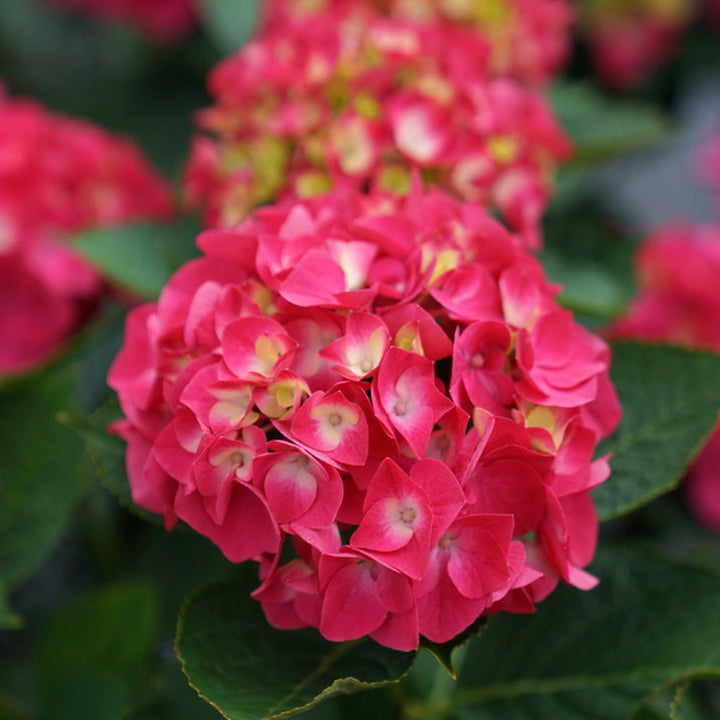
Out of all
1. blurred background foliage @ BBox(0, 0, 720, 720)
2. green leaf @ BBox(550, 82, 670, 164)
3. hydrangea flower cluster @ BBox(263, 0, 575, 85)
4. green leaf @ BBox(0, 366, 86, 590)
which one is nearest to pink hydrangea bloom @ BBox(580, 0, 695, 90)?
blurred background foliage @ BBox(0, 0, 720, 720)

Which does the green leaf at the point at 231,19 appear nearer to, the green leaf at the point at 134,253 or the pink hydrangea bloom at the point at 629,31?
the green leaf at the point at 134,253

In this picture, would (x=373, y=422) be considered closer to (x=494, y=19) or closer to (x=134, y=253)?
(x=134, y=253)

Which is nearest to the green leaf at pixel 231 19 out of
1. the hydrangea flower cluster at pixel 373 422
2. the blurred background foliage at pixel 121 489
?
the blurred background foliage at pixel 121 489

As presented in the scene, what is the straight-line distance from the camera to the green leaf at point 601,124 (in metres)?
1.12

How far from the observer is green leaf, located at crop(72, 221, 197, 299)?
91cm

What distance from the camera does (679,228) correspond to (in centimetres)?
125

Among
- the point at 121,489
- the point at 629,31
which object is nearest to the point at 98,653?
the point at 121,489

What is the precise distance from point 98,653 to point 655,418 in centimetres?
Result: 52

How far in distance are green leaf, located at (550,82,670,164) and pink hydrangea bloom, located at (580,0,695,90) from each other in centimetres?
30

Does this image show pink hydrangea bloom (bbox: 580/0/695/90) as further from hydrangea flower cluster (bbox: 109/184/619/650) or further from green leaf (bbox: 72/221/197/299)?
hydrangea flower cluster (bbox: 109/184/619/650)

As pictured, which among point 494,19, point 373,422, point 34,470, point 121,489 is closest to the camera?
point 373,422

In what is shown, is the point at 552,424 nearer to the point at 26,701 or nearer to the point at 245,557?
the point at 245,557

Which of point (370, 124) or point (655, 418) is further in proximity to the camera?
point (370, 124)

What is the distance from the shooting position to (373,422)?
0.52 metres
